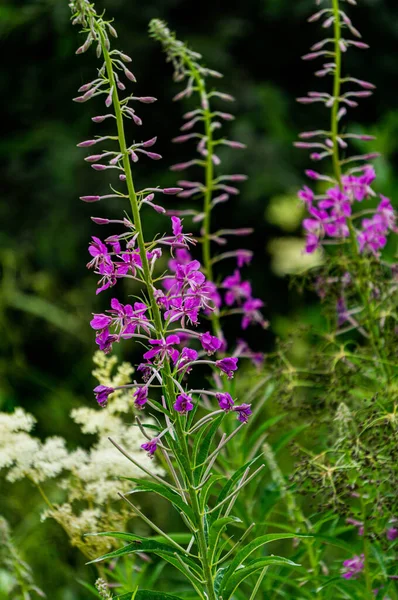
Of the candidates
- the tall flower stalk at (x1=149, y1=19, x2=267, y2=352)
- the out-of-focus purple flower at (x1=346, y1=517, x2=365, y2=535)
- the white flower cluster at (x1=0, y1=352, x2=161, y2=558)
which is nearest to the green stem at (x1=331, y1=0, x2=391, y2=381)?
the tall flower stalk at (x1=149, y1=19, x2=267, y2=352)

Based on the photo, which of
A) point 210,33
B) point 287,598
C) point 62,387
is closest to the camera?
point 287,598

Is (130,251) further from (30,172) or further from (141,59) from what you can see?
(30,172)

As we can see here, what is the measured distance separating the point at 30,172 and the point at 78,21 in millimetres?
6447

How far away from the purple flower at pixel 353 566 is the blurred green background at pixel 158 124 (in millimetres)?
3690

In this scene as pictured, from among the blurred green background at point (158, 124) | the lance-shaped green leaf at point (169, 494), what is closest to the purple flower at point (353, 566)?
the lance-shaped green leaf at point (169, 494)

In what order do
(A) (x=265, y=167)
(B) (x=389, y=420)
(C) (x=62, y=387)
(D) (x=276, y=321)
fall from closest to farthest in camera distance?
(B) (x=389, y=420), (C) (x=62, y=387), (D) (x=276, y=321), (A) (x=265, y=167)

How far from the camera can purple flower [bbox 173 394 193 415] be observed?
1.69 metres

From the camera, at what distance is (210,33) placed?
8.02 m

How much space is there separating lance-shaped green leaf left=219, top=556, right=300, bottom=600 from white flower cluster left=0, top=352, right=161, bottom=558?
1.58 ft

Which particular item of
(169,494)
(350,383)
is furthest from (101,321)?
(350,383)

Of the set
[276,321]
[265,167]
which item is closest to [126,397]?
[276,321]

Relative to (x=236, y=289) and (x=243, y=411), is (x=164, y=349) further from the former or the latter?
(x=236, y=289)

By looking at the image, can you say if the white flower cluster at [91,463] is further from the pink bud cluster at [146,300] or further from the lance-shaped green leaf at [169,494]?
the pink bud cluster at [146,300]

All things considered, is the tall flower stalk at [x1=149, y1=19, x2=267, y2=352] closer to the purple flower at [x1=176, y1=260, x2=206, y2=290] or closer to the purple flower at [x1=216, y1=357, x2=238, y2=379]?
the purple flower at [x1=176, y1=260, x2=206, y2=290]
